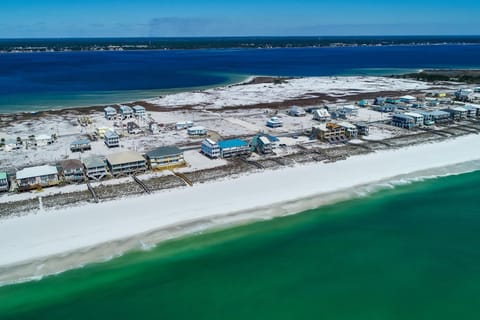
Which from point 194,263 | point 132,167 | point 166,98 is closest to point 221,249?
point 194,263

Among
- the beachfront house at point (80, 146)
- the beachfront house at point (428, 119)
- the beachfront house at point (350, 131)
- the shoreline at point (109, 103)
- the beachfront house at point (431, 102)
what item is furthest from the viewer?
the beachfront house at point (431, 102)

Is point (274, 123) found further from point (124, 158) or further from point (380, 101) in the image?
point (380, 101)

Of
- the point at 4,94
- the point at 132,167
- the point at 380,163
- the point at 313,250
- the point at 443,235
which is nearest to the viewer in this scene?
the point at 313,250

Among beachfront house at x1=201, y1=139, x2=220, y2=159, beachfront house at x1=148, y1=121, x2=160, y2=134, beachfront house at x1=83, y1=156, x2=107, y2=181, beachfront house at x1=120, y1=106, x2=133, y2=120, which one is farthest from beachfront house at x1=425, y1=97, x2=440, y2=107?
beachfront house at x1=83, y1=156, x2=107, y2=181

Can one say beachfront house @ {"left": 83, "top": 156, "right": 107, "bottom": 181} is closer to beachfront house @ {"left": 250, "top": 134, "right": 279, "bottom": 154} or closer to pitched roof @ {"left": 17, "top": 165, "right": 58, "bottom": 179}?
pitched roof @ {"left": 17, "top": 165, "right": 58, "bottom": 179}

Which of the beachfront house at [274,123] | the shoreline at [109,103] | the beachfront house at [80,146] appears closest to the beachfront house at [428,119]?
the beachfront house at [274,123]

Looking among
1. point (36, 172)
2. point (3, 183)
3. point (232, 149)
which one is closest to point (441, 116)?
point (232, 149)

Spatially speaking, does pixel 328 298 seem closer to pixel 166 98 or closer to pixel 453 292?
pixel 453 292

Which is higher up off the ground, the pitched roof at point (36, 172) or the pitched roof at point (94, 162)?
the pitched roof at point (94, 162)

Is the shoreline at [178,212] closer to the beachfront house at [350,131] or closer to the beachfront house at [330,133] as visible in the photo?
the beachfront house at [330,133]
